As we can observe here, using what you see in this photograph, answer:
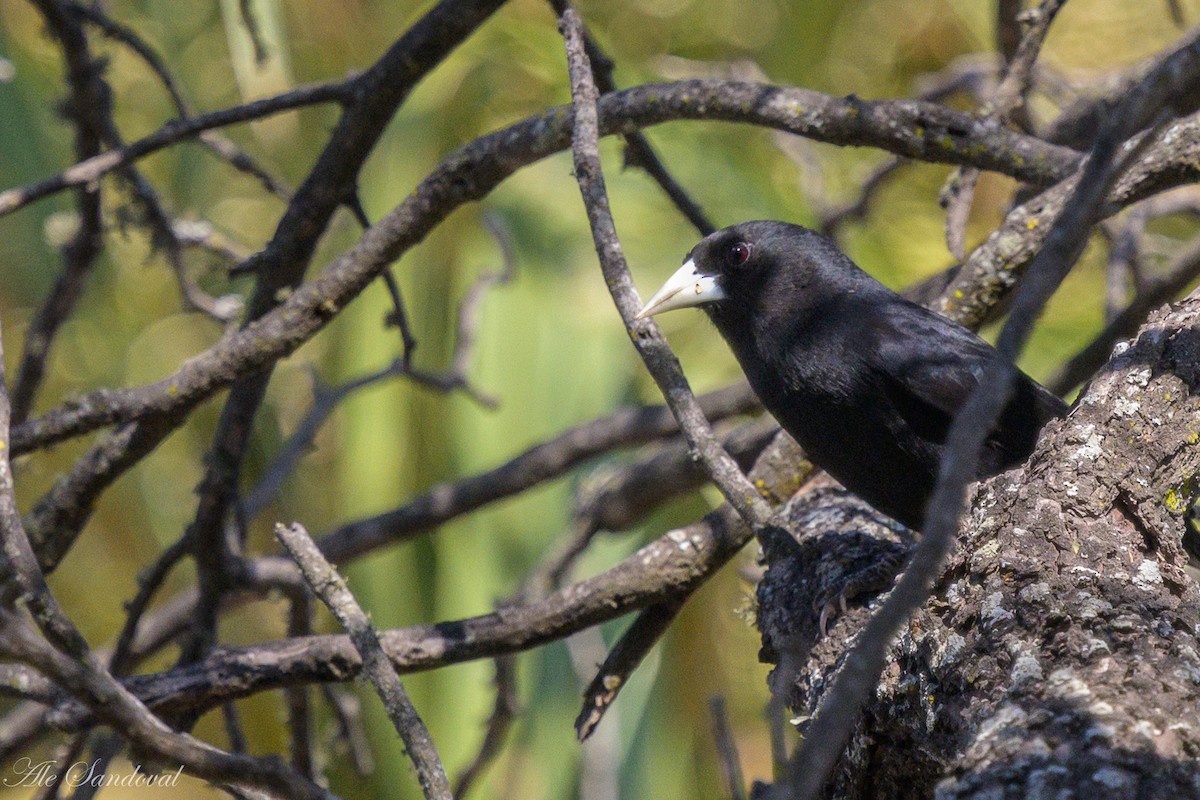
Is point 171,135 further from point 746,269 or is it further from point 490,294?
point 490,294

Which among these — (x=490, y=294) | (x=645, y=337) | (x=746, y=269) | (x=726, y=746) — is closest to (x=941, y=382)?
(x=746, y=269)

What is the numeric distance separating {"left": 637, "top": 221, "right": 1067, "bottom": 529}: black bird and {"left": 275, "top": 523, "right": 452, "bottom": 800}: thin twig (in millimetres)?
1078

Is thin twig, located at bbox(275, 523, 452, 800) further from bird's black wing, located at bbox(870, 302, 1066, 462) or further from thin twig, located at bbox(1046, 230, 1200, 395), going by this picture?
thin twig, located at bbox(1046, 230, 1200, 395)

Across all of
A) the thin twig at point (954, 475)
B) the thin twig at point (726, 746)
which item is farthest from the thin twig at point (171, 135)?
the thin twig at point (954, 475)

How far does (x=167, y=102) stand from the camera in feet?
27.9

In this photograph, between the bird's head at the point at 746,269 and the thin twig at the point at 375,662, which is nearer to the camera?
the thin twig at the point at 375,662

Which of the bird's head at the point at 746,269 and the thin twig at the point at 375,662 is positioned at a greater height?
the bird's head at the point at 746,269

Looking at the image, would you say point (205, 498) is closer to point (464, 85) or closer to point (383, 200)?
point (383, 200)

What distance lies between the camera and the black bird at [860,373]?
281 cm

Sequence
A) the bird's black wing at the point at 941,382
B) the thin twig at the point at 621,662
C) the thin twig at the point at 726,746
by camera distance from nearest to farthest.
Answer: the thin twig at the point at 726,746 → the thin twig at the point at 621,662 → the bird's black wing at the point at 941,382

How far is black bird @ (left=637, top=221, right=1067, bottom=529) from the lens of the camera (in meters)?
2.81
